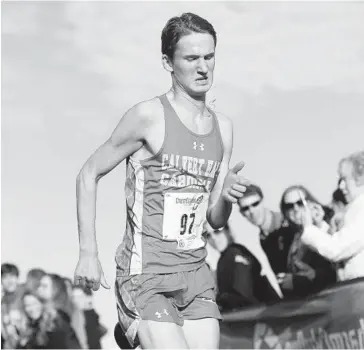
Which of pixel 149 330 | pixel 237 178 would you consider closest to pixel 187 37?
pixel 237 178

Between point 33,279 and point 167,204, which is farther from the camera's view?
point 33,279

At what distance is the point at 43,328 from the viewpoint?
8.39 m

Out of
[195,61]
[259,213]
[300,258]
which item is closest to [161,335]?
[195,61]

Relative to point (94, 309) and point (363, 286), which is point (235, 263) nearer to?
point (363, 286)

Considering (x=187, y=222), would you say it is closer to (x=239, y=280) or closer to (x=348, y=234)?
(x=348, y=234)

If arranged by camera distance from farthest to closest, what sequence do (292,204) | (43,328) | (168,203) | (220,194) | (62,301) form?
(43,328), (62,301), (292,204), (220,194), (168,203)

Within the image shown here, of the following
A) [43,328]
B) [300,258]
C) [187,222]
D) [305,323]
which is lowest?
[43,328]

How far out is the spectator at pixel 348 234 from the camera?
195 inches

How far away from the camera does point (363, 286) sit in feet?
16.6

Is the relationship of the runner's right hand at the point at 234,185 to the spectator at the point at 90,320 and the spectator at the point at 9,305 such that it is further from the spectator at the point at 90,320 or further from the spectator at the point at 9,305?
the spectator at the point at 9,305

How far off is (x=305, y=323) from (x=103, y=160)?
8.50 ft

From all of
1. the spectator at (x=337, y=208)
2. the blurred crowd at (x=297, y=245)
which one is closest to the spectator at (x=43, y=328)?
the blurred crowd at (x=297, y=245)

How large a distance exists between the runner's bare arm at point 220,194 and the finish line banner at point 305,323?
168cm

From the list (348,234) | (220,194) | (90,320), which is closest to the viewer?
(220,194)
